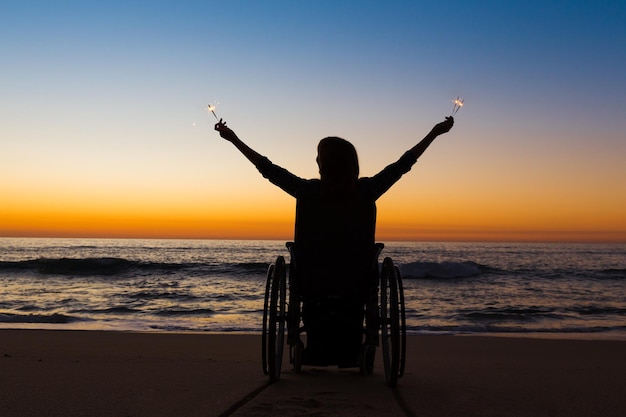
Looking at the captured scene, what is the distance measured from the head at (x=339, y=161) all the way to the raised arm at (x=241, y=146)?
0.41 m

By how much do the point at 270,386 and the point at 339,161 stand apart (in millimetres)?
1405

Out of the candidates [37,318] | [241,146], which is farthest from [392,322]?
[37,318]

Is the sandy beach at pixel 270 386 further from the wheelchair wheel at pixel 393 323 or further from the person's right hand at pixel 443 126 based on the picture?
the person's right hand at pixel 443 126

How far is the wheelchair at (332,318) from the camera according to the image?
11.4 ft

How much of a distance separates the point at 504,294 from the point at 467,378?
1469 centimetres

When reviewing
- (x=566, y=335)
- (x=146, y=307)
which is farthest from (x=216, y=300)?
(x=566, y=335)

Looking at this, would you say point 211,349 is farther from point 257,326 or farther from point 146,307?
point 146,307

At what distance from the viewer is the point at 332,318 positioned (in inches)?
146

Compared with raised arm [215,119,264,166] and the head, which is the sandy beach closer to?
the head

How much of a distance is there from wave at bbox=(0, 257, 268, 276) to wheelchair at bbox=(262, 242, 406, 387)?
23.2 meters

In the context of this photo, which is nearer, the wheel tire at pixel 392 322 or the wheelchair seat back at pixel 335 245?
the wheel tire at pixel 392 322

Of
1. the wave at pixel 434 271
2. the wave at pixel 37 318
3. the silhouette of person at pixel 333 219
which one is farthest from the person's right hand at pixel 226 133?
the wave at pixel 434 271

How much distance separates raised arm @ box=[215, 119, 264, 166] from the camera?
11.8 feet

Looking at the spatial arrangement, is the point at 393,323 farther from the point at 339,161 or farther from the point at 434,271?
the point at 434,271
